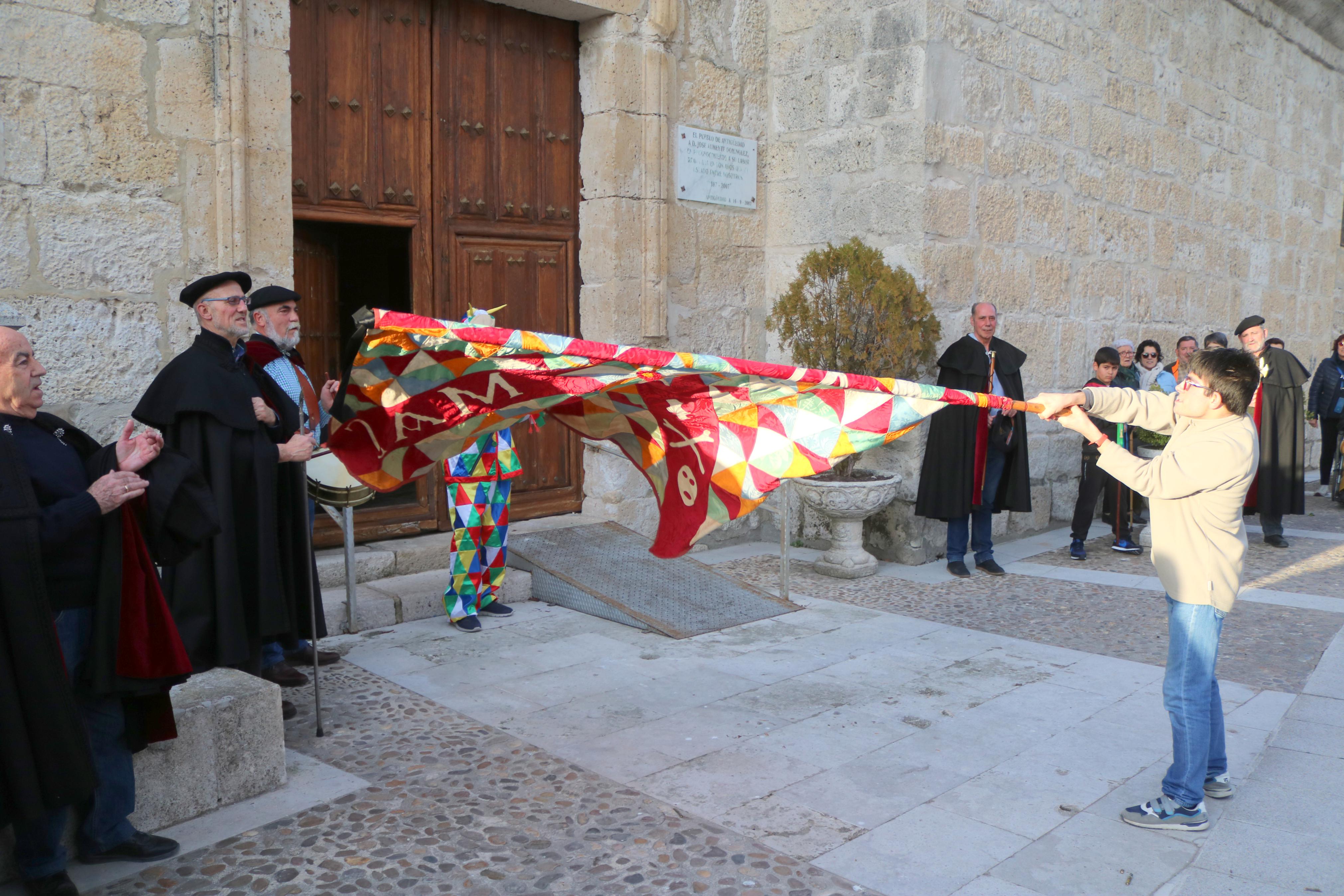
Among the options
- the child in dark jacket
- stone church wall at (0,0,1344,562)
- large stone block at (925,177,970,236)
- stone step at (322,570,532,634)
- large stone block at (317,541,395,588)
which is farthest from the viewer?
the child in dark jacket

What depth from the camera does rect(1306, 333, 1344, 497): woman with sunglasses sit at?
10328 mm

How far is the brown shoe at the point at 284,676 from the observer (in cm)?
459

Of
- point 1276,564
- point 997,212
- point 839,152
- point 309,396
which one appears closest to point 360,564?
point 309,396

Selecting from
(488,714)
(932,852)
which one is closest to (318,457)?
(488,714)

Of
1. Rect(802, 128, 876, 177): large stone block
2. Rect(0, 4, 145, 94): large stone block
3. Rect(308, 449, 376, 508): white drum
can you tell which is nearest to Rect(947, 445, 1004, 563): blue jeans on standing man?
Rect(802, 128, 876, 177): large stone block

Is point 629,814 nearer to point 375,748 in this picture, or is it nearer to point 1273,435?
point 375,748

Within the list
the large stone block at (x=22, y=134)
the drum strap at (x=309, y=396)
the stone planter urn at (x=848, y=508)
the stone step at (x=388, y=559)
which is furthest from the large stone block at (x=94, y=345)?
the stone planter urn at (x=848, y=508)

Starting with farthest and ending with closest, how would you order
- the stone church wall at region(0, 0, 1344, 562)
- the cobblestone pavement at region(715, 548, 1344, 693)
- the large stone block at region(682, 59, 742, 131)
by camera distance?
the large stone block at region(682, 59, 742, 131) → the cobblestone pavement at region(715, 548, 1344, 693) → the stone church wall at region(0, 0, 1344, 562)

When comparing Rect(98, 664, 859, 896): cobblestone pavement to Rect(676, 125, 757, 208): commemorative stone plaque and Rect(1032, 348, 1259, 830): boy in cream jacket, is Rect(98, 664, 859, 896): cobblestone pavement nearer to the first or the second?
Rect(1032, 348, 1259, 830): boy in cream jacket

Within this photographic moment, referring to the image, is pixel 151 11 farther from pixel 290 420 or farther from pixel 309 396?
pixel 290 420

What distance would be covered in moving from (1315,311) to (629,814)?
520 inches

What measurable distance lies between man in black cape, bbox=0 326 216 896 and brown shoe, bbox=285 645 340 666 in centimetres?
171

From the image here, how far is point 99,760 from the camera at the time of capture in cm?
299

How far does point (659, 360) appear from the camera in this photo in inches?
124
